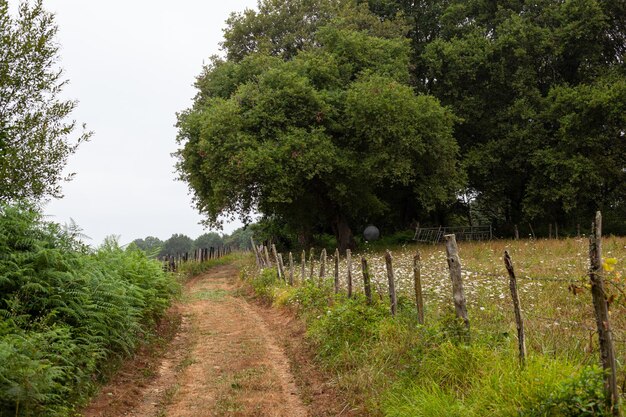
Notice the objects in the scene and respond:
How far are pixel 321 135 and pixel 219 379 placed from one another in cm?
1951

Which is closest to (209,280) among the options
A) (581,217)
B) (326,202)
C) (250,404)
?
(326,202)

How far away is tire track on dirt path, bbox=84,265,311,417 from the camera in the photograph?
24.8ft

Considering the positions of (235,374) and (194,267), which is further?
(194,267)

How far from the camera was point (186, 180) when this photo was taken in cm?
3616

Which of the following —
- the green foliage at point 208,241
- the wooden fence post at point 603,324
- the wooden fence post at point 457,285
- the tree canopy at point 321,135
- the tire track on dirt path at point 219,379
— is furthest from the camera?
the green foliage at point 208,241

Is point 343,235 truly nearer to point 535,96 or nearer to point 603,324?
point 535,96

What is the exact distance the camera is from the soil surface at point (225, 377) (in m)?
7.59

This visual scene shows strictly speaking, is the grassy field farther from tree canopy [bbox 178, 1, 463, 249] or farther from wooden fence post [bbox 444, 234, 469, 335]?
tree canopy [bbox 178, 1, 463, 249]

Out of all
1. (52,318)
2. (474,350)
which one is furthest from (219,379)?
(474,350)

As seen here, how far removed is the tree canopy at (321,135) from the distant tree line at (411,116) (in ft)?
0.32

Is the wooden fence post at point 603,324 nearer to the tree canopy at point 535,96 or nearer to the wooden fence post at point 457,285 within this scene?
the wooden fence post at point 457,285

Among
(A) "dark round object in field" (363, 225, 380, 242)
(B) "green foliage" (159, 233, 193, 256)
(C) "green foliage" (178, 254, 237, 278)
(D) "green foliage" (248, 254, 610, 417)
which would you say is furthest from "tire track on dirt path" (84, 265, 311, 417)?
(B) "green foliage" (159, 233, 193, 256)

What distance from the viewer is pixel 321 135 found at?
27266mm

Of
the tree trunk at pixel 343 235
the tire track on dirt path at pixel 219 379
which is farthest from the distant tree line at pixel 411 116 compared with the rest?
the tire track on dirt path at pixel 219 379
